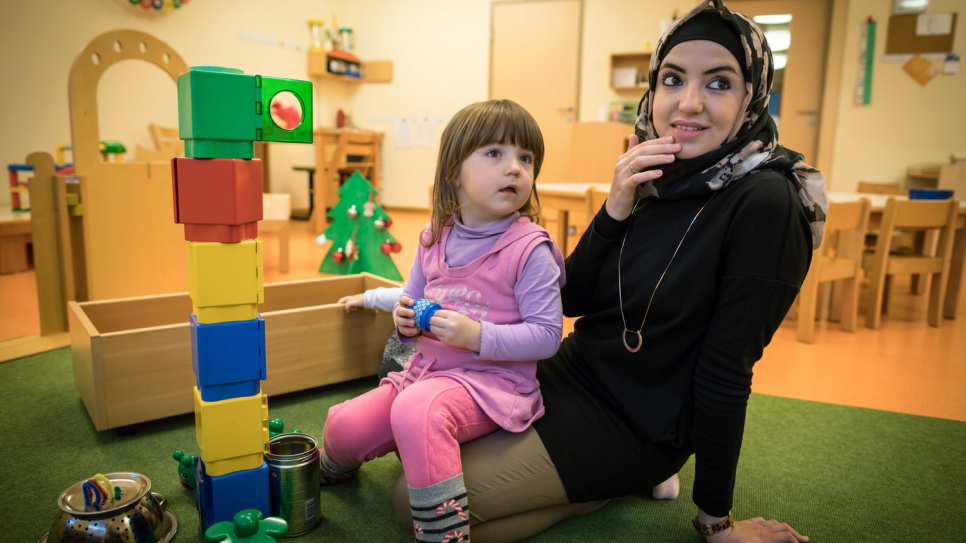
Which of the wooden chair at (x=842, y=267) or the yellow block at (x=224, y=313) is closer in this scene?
the yellow block at (x=224, y=313)

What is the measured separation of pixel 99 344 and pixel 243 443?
70 centimetres

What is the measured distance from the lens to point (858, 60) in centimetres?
598

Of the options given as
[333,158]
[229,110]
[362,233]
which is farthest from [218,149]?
[333,158]

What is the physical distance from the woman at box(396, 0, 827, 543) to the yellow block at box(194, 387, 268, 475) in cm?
33

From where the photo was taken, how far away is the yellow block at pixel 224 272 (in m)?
1.14

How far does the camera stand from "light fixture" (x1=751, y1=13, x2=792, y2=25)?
6289 millimetres

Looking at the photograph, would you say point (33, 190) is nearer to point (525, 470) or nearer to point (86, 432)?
point (86, 432)

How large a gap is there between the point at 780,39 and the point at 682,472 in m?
6.03

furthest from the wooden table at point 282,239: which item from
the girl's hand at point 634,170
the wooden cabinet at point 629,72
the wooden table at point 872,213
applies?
the wooden cabinet at point 629,72

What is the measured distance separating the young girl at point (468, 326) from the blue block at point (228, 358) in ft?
0.84

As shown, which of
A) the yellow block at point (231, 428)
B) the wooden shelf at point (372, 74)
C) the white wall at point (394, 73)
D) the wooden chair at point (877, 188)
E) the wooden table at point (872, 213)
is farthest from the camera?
the wooden shelf at point (372, 74)

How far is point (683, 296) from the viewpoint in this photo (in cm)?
120

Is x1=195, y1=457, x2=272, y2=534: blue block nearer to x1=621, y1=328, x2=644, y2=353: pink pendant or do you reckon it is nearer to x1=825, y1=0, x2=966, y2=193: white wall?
x1=621, y1=328, x2=644, y2=353: pink pendant

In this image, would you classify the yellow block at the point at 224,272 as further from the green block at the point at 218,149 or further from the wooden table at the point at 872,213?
the wooden table at the point at 872,213
